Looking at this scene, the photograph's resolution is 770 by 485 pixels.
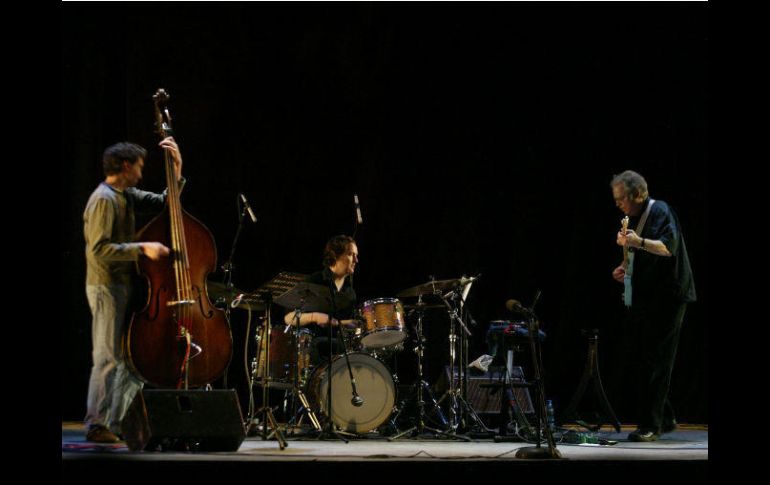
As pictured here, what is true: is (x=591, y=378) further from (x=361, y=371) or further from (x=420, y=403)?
(x=361, y=371)

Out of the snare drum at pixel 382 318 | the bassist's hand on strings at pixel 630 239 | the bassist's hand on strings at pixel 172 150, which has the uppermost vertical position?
the bassist's hand on strings at pixel 172 150

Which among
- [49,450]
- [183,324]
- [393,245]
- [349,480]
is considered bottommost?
[349,480]

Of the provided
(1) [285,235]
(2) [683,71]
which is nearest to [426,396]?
(1) [285,235]

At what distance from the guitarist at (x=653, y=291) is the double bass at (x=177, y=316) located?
103 inches

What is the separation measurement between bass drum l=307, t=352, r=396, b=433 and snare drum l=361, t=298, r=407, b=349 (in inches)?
8.4

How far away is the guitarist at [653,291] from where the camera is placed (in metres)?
Answer: 5.42

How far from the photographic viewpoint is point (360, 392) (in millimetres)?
5961

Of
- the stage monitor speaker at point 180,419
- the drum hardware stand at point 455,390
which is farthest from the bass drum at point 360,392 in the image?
the stage monitor speaker at point 180,419

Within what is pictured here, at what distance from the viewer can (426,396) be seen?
673cm

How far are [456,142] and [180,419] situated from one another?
3.68 m

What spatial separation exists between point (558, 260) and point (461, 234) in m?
0.86

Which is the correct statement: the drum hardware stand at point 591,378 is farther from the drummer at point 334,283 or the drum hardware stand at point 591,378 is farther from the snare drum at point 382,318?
the drummer at point 334,283

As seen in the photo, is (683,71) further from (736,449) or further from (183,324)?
(183,324)

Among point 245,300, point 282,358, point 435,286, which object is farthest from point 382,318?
point 245,300
